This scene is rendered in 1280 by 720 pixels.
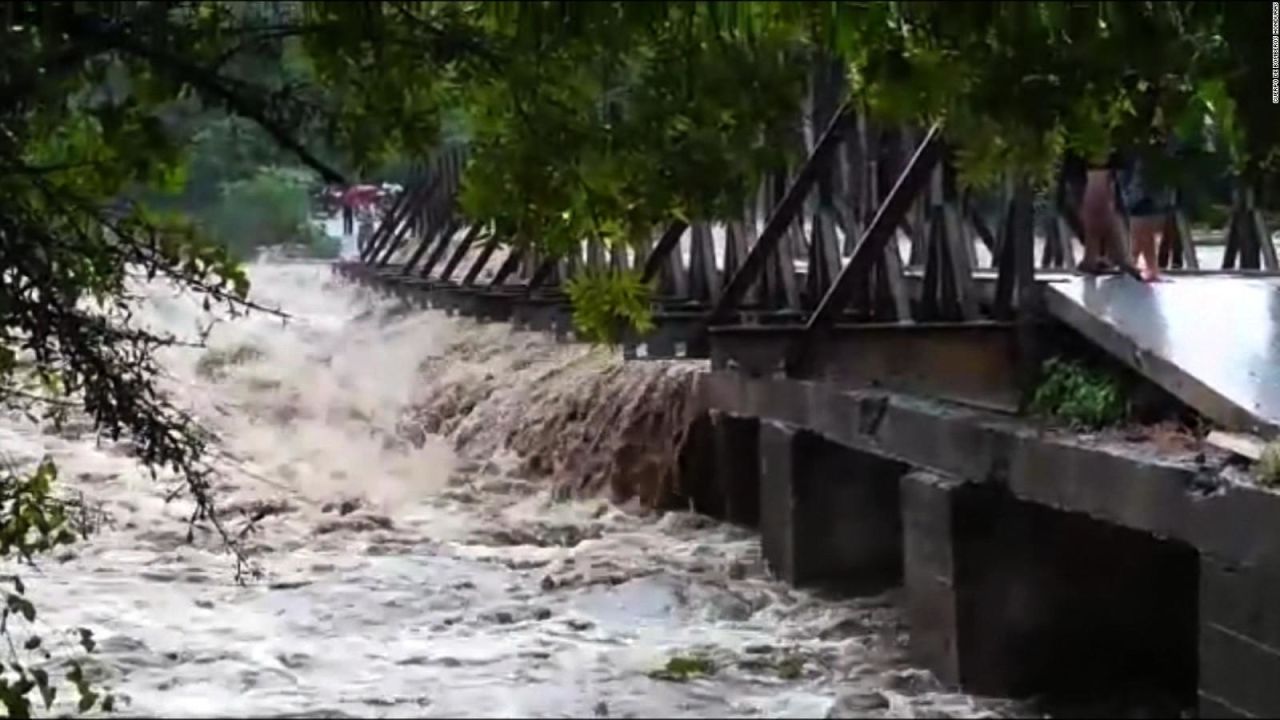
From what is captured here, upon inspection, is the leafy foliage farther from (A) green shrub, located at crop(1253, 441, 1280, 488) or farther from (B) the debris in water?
(A) green shrub, located at crop(1253, 441, 1280, 488)

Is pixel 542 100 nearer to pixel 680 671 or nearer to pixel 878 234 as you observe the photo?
pixel 680 671

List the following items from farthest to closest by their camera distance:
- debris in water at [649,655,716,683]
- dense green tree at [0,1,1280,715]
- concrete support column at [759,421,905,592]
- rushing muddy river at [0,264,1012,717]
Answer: concrete support column at [759,421,905,592], rushing muddy river at [0,264,1012,717], debris in water at [649,655,716,683], dense green tree at [0,1,1280,715]

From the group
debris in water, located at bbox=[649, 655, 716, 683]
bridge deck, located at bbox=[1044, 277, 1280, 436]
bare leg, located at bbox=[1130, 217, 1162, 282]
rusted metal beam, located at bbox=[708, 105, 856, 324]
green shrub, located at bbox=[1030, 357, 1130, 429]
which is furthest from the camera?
rusted metal beam, located at bbox=[708, 105, 856, 324]

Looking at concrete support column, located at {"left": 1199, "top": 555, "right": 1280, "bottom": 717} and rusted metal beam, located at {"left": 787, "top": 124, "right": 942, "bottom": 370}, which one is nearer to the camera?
concrete support column, located at {"left": 1199, "top": 555, "right": 1280, "bottom": 717}

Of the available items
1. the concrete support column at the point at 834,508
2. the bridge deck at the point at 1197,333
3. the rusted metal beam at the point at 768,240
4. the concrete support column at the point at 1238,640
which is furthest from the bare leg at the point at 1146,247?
the concrete support column at the point at 1238,640

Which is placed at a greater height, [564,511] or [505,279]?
[505,279]

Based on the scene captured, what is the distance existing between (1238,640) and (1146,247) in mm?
3882

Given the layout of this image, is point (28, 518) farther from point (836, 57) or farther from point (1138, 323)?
point (1138, 323)

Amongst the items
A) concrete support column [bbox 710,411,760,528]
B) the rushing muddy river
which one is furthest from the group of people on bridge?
concrete support column [bbox 710,411,760,528]

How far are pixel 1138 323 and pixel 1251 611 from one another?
7.64 ft

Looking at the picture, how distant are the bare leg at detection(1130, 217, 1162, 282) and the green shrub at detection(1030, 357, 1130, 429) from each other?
123 centimetres

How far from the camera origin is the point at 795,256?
1248 centimetres

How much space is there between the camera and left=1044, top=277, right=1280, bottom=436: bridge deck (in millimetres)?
8086

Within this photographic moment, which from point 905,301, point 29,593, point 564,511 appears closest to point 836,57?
point 905,301
